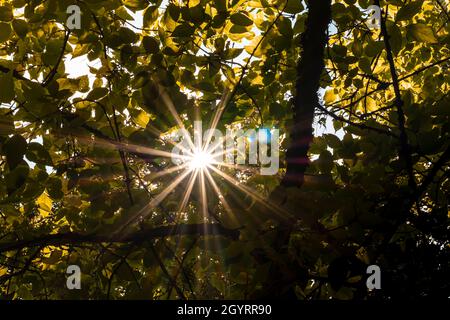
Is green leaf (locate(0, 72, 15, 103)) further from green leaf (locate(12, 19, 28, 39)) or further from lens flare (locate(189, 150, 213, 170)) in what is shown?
lens flare (locate(189, 150, 213, 170))

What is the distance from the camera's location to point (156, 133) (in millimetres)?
2361

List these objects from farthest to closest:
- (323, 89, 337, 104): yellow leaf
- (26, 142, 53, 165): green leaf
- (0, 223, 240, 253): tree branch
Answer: (323, 89, 337, 104): yellow leaf
(0, 223, 240, 253): tree branch
(26, 142, 53, 165): green leaf

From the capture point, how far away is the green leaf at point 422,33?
2414 mm

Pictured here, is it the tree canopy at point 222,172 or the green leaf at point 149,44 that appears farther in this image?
the green leaf at point 149,44

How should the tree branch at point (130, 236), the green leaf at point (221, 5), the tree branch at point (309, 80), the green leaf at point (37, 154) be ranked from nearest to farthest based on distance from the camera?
the green leaf at point (37, 154)
the tree branch at point (130, 236)
the green leaf at point (221, 5)
the tree branch at point (309, 80)

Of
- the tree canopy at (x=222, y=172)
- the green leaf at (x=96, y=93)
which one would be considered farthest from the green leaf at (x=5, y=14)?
the green leaf at (x=96, y=93)

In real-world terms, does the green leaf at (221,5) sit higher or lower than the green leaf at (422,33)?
higher

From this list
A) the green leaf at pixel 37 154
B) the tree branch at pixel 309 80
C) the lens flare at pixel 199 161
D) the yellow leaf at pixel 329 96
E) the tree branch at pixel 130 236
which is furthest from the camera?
the yellow leaf at pixel 329 96

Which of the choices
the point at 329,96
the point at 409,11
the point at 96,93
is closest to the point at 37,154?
the point at 96,93

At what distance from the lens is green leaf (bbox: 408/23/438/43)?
241 centimetres

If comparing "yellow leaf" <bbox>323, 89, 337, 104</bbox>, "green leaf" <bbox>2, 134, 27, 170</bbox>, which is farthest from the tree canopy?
"yellow leaf" <bbox>323, 89, 337, 104</bbox>

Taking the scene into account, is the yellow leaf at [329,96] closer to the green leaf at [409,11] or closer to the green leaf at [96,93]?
the green leaf at [409,11]
